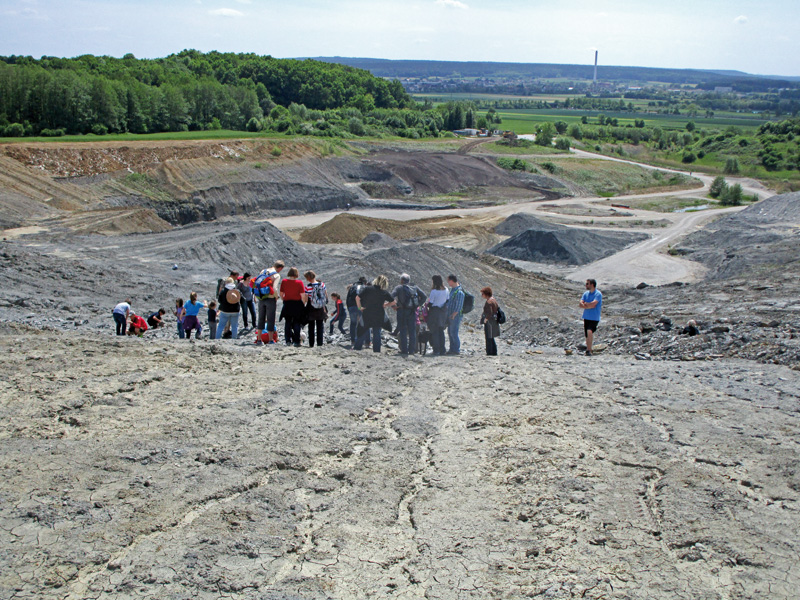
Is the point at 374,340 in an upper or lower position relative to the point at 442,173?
lower

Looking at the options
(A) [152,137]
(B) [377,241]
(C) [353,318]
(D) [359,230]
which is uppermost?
(A) [152,137]

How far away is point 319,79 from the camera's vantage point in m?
101

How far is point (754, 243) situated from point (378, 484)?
31.5 metres

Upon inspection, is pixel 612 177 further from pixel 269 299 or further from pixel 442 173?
pixel 269 299

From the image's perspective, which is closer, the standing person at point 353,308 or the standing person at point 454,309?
the standing person at point 454,309

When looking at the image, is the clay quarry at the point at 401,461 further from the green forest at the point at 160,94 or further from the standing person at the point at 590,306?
the green forest at the point at 160,94

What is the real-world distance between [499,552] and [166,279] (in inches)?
765

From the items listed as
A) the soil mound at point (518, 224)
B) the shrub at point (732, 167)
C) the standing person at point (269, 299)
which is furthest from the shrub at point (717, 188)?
the standing person at point (269, 299)

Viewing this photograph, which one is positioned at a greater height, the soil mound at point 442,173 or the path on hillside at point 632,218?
the soil mound at point 442,173

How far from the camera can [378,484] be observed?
21.0 feet

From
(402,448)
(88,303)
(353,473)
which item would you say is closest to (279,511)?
(353,473)

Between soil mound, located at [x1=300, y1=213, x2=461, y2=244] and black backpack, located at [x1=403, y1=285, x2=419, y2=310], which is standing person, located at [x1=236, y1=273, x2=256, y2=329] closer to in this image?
black backpack, located at [x1=403, y1=285, x2=419, y2=310]

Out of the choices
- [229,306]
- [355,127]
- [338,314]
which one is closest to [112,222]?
[338,314]

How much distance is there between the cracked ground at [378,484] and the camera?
4.94 meters
